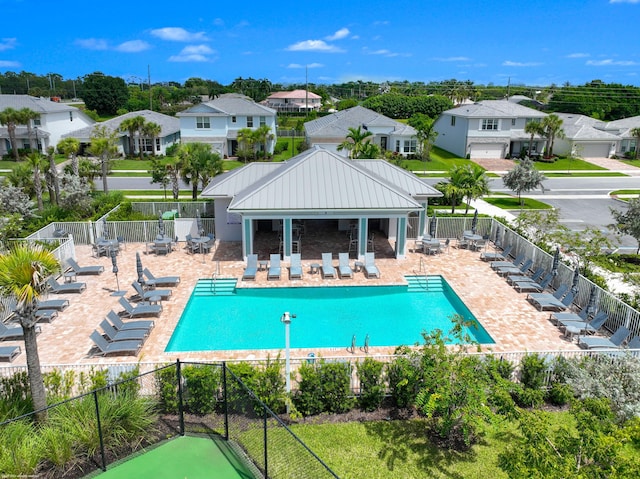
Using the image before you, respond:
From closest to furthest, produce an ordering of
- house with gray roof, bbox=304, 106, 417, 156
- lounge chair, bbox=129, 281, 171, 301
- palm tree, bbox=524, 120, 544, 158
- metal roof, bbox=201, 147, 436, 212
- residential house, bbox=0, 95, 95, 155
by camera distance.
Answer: lounge chair, bbox=129, 281, 171, 301, metal roof, bbox=201, 147, 436, 212, palm tree, bbox=524, 120, 544, 158, house with gray roof, bbox=304, 106, 417, 156, residential house, bbox=0, 95, 95, 155

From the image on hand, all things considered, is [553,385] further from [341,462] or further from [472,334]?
[341,462]

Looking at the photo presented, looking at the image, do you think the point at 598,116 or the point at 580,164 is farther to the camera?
the point at 598,116

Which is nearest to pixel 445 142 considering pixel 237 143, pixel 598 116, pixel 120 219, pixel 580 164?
pixel 580 164

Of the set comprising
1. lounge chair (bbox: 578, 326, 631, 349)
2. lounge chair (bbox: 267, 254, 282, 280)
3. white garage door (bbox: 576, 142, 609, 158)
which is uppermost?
white garage door (bbox: 576, 142, 609, 158)

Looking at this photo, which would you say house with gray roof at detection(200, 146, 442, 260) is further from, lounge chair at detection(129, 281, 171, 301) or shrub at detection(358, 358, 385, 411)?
shrub at detection(358, 358, 385, 411)

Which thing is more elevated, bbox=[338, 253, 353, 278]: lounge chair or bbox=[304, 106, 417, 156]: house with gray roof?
bbox=[304, 106, 417, 156]: house with gray roof

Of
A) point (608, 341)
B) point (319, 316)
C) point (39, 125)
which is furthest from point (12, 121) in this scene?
point (608, 341)

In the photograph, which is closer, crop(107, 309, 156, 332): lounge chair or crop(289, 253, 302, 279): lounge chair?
crop(107, 309, 156, 332): lounge chair

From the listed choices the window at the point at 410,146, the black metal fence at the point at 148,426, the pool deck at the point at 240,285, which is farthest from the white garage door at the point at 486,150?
the black metal fence at the point at 148,426

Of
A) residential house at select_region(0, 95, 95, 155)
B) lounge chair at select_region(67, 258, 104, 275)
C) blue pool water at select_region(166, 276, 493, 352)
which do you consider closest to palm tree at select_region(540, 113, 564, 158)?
blue pool water at select_region(166, 276, 493, 352)
